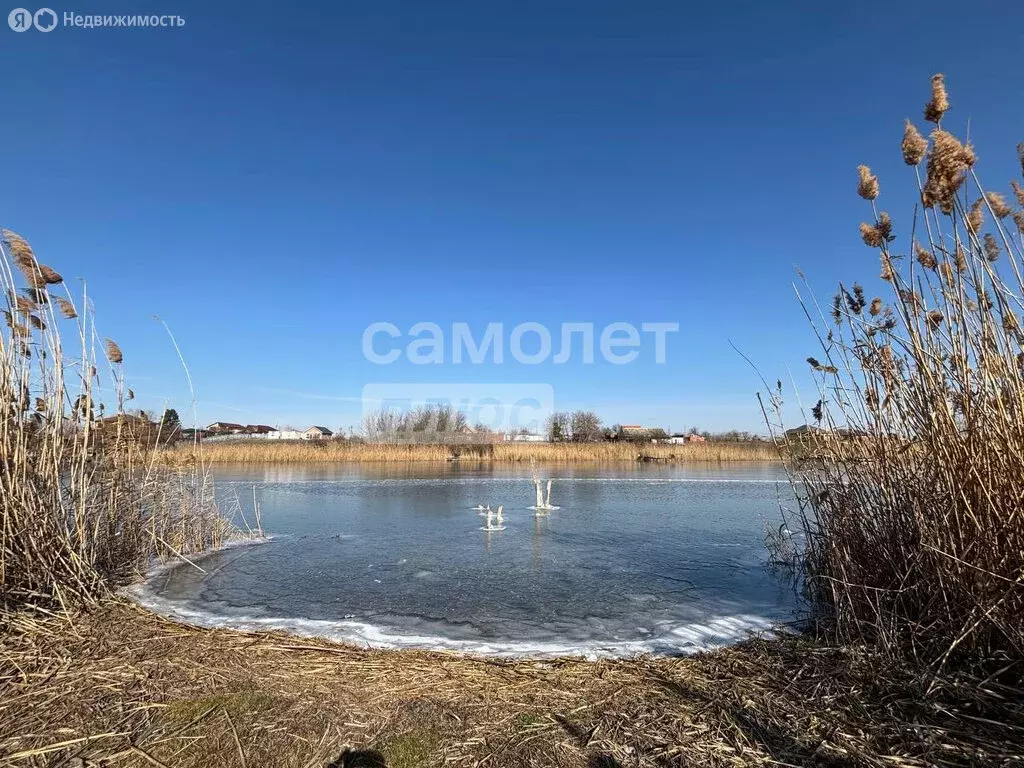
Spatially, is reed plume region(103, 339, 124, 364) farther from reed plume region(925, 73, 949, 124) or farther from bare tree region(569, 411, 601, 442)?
bare tree region(569, 411, 601, 442)

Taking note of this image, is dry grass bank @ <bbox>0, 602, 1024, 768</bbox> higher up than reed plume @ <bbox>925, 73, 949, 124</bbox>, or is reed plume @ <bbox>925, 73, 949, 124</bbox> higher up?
reed plume @ <bbox>925, 73, 949, 124</bbox>

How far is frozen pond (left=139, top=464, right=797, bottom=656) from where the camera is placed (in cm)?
469

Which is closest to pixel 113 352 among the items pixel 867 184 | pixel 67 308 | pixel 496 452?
pixel 67 308

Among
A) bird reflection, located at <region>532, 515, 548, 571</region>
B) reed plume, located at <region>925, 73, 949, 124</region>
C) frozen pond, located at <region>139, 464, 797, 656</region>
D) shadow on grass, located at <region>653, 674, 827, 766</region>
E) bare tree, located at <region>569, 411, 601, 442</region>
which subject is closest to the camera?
shadow on grass, located at <region>653, 674, 827, 766</region>

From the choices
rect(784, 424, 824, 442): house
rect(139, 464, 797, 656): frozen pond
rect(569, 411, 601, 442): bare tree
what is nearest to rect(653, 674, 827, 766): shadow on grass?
rect(139, 464, 797, 656): frozen pond

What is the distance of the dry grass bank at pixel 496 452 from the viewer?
3110 cm

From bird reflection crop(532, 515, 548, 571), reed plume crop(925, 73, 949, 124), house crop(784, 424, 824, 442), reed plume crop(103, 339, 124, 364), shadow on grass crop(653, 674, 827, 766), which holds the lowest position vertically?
bird reflection crop(532, 515, 548, 571)

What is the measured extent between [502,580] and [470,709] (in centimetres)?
367

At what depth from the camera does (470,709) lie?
2.89 meters

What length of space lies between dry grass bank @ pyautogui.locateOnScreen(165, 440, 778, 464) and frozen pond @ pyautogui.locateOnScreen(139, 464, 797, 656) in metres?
18.6

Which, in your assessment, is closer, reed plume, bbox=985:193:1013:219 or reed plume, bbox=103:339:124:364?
reed plume, bbox=985:193:1013:219

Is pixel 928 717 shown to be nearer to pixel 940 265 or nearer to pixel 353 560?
pixel 940 265

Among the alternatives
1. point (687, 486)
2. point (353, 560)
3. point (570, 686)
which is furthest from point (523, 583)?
point (687, 486)

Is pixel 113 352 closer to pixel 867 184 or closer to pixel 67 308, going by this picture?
pixel 67 308
